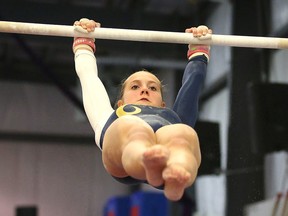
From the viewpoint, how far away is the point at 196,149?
197cm

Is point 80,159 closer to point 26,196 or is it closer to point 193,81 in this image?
point 26,196

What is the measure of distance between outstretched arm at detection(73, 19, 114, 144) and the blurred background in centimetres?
91

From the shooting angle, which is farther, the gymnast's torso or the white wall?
the white wall

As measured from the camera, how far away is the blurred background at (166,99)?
4750 millimetres

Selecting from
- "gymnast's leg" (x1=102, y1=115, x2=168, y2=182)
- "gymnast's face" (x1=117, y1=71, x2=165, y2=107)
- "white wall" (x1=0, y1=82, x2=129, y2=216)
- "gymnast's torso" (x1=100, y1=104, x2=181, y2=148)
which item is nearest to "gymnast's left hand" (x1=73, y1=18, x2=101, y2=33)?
"gymnast's face" (x1=117, y1=71, x2=165, y2=107)

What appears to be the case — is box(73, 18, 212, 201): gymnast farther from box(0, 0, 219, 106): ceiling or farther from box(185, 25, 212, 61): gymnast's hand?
box(0, 0, 219, 106): ceiling

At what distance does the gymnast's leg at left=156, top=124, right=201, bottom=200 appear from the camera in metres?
1.72

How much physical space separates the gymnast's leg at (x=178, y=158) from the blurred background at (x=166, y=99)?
1333 millimetres

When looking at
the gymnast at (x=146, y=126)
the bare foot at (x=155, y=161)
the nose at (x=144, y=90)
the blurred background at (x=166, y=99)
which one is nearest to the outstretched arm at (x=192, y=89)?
the gymnast at (x=146, y=126)

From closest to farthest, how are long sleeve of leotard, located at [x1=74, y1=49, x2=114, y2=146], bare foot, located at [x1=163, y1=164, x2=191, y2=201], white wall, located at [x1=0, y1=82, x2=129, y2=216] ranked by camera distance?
bare foot, located at [x1=163, y1=164, x2=191, y2=201], long sleeve of leotard, located at [x1=74, y1=49, x2=114, y2=146], white wall, located at [x1=0, y1=82, x2=129, y2=216]

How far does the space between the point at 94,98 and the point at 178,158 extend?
1.99 feet

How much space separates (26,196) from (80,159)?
847 mm

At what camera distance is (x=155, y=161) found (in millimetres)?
1735

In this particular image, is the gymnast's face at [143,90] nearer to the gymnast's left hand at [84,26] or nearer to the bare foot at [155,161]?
the gymnast's left hand at [84,26]
